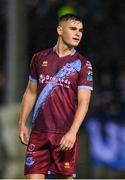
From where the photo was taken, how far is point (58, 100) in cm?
815

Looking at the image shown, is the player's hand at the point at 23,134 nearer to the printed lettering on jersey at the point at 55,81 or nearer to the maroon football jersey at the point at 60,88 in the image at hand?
the maroon football jersey at the point at 60,88

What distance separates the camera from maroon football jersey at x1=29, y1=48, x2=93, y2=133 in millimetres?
8133

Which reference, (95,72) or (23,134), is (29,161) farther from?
(95,72)

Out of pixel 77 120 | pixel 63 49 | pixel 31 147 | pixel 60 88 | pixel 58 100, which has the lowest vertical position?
pixel 31 147

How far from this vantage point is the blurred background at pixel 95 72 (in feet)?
53.4

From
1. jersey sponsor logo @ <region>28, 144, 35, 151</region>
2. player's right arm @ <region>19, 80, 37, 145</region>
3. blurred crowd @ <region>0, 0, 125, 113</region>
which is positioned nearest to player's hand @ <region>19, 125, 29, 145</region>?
player's right arm @ <region>19, 80, 37, 145</region>

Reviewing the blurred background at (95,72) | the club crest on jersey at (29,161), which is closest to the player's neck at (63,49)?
the club crest on jersey at (29,161)

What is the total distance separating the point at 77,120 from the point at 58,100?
0.30 metres

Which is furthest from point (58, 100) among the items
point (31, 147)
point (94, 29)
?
point (94, 29)

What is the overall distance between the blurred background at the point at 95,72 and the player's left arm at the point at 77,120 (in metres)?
6.85

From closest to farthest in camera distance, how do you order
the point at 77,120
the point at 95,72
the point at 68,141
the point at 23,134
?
the point at 68,141
the point at 77,120
the point at 23,134
the point at 95,72

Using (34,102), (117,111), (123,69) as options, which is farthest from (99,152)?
(34,102)

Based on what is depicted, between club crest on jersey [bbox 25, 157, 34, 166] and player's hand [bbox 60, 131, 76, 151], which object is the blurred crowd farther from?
player's hand [bbox 60, 131, 76, 151]

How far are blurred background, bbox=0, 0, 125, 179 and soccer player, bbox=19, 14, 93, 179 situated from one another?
6.59 m
